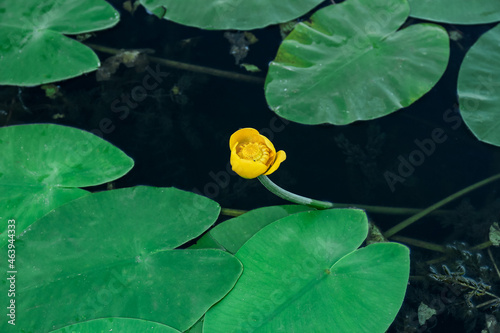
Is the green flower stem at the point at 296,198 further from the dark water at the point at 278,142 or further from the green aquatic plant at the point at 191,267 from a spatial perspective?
the dark water at the point at 278,142

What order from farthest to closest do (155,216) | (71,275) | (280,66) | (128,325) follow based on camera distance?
(280,66) < (155,216) < (71,275) < (128,325)

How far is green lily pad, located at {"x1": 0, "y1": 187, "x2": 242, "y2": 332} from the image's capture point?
161cm

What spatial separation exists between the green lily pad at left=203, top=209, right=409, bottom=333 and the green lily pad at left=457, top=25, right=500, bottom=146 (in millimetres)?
823

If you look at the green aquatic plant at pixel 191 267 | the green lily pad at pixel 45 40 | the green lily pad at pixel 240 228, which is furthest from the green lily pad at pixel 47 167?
the green lily pad at pixel 240 228

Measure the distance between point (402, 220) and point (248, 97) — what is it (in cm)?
107

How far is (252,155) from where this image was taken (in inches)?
60.8

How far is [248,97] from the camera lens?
93.0 inches

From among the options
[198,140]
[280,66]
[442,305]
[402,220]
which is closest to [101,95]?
[198,140]

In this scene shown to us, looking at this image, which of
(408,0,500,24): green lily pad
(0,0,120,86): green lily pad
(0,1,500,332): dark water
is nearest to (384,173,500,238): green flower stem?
(0,1,500,332): dark water

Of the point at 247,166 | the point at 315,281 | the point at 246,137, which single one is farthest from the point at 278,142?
the point at 315,281

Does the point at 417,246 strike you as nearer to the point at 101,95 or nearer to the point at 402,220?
the point at 402,220

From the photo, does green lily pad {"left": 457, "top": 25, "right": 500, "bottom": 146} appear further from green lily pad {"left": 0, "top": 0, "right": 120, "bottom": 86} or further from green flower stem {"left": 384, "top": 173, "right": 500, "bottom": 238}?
green lily pad {"left": 0, "top": 0, "right": 120, "bottom": 86}

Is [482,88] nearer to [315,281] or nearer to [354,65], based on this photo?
[354,65]

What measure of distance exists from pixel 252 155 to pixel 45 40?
5.17ft
